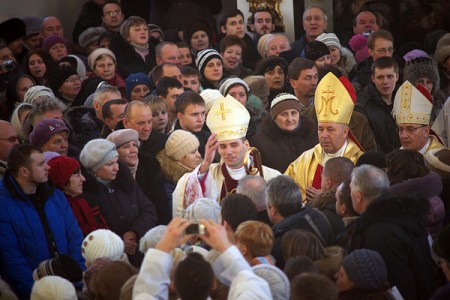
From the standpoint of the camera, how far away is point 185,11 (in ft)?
47.8

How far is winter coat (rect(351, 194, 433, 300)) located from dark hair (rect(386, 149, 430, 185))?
728 mm

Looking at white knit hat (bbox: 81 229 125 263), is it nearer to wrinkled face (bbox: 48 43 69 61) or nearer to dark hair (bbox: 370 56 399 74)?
dark hair (bbox: 370 56 399 74)

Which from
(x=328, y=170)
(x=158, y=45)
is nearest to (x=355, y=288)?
(x=328, y=170)

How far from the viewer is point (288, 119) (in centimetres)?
1009

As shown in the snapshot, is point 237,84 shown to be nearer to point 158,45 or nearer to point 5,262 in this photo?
point 158,45

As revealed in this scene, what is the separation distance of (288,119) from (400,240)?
113 inches

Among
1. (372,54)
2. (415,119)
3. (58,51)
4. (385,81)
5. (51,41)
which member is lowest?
(415,119)

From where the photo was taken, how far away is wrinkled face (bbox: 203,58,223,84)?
39.4 ft

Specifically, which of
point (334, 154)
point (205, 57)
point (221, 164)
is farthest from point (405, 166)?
point (205, 57)

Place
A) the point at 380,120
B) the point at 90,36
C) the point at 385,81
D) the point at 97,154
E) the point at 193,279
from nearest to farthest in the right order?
1. the point at 193,279
2. the point at 97,154
3. the point at 380,120
4. the point at 385,81
5. the point at 90,36

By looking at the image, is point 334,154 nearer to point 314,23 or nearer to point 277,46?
point 277,46

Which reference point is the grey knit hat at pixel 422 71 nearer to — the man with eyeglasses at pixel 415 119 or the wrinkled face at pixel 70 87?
the man with eyeglasses at pixel 415 119

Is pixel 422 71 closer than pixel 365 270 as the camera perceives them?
No

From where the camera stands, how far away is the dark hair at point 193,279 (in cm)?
607
